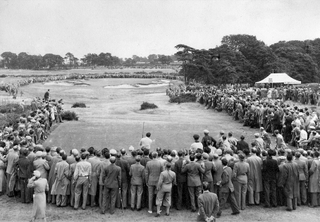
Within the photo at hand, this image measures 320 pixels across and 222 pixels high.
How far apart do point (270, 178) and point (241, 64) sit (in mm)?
54510

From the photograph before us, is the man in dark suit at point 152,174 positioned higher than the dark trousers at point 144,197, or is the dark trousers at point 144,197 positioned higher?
the man in dark suit at point 152,174

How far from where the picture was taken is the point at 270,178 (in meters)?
10.3

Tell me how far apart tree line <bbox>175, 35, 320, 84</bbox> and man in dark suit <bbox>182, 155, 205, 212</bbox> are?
47.2m

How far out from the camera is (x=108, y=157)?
10242mm

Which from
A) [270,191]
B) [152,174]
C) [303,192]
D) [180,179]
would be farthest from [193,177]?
[303,192]

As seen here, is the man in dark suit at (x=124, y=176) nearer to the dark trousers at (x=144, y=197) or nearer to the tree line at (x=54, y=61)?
the dark trousers at (x=144, y=197)

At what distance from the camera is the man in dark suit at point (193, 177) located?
32.3 feet

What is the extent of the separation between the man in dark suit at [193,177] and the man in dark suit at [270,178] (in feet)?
6.98

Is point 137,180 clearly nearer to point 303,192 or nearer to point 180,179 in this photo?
point 180,179

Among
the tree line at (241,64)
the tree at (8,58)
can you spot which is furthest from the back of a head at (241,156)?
the tree at (8,58)

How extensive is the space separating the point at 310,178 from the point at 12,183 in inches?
390

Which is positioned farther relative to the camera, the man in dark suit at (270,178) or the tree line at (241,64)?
the tree line at (241,64)

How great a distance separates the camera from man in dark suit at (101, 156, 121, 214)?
9.84m

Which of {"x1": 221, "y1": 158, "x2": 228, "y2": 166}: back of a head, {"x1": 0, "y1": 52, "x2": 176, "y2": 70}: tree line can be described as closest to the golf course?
{"x1": 221, "y1": 158, "x2": 228, "y2": 166}: back of a head
